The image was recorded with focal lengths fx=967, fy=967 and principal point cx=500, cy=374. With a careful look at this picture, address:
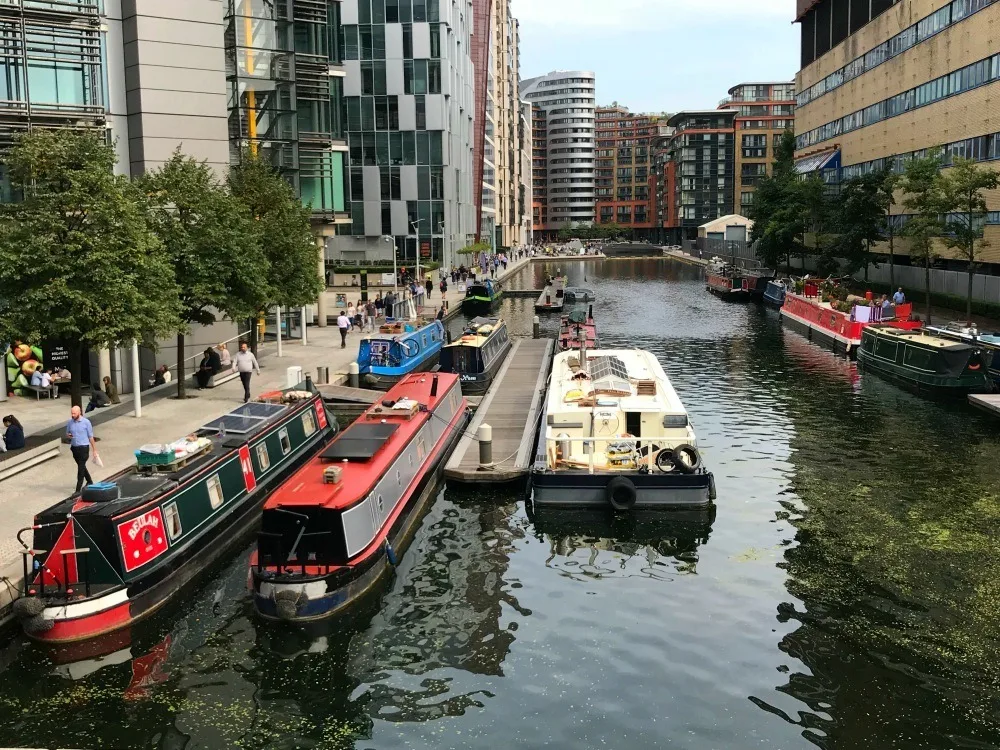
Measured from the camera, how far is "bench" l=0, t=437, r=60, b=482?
23.2 m

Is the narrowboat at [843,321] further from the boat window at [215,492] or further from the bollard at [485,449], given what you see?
the boat window at [215,492]

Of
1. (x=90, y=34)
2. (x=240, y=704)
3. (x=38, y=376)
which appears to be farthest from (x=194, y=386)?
(x=240, y=704)

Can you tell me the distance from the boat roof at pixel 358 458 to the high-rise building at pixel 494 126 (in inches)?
4217

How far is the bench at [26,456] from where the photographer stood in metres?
23.2

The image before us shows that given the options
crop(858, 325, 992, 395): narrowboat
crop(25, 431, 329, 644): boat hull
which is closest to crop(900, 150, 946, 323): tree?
crop(858, 325, 992, 395): narrowboat

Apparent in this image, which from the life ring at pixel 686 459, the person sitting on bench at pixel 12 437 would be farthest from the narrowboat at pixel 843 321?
the person sitting on bench at pixel 12 437

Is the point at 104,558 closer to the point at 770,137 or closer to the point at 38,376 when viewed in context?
the point at 38,376

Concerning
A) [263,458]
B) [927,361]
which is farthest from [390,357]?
[927,361]

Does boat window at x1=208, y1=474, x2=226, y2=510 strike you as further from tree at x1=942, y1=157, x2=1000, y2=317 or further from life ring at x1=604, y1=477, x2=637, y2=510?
tree at x1=942, y1=157, x2=1000, y2=317

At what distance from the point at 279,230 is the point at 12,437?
19.5m

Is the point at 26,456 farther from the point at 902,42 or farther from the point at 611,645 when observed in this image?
the point at 902,42

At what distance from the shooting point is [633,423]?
25.5 meters

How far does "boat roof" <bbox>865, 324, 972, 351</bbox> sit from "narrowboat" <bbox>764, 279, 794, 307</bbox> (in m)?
29.5

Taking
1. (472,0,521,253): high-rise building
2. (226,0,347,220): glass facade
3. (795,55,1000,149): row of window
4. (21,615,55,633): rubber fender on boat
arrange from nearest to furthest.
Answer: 1. (21,615,55,633): rubber fender on boat
2. (226,0,347,220): glass facade
3. (795,55,1000,149): row of window
4. (472,0,521,253): high-rise building
